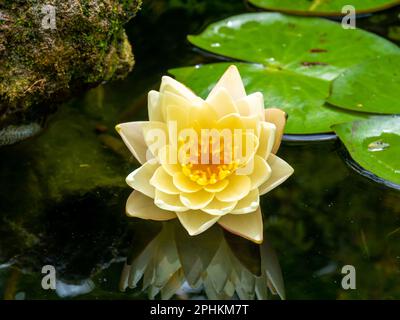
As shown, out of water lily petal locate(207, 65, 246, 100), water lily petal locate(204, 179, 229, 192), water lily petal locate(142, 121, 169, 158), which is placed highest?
water lily petal locate(207, 65, 246, 100)

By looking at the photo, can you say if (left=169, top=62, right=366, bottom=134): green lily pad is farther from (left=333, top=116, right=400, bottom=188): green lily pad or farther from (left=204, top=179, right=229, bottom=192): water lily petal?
(left=204, top=179, right=229, bottom=192): water lily petal

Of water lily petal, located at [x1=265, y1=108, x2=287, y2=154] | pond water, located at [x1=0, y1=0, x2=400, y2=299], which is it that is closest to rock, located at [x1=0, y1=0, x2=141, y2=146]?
pond water, located at [x1=0, y1=0, x2=400, y2=299]

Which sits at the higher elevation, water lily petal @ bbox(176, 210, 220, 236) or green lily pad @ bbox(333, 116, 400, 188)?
water lily petal @ bbox(176, 210, 220, 236)

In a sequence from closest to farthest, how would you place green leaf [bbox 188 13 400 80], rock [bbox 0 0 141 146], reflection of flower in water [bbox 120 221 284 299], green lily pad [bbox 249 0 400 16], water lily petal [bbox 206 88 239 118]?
reflection of flower in water [bbox 120 221 284 299], water lily petal [bbox 206 88 239 118], rock [bbox 0 0 141 146], green leaf [bbox 188 13 400 80], green lily pad [bbox 249 0 400 16]

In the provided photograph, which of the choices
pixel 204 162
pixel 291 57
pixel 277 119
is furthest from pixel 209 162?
pixel 291 57

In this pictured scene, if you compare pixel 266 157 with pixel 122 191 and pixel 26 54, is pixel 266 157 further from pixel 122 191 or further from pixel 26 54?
pixel 26 54

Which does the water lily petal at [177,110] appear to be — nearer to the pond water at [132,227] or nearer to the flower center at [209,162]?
the flower center at [209,162]

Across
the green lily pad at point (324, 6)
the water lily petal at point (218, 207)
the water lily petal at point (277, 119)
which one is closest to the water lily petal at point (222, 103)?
the water lily petal at point (277, 119)
